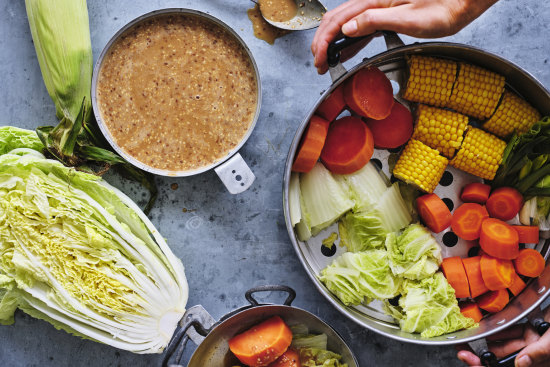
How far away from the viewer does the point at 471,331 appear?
6.53 ft

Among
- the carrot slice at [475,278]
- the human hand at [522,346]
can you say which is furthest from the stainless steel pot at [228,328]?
the carrot slice at [475,278]

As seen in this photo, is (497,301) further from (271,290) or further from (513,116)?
(271,290)

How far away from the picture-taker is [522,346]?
1989 mm

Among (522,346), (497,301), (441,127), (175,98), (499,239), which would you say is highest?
(441,127)

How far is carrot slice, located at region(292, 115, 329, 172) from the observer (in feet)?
6.37

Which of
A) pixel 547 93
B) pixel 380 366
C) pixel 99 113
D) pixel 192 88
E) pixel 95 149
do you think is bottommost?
pixel 380 366

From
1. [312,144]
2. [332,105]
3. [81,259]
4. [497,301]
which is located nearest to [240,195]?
[312,144]

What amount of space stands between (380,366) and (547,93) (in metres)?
1.31

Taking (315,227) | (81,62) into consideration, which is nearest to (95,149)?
(81,62)

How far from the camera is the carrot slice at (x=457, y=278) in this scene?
2025 millimetres

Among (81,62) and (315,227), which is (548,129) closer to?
(315,227)

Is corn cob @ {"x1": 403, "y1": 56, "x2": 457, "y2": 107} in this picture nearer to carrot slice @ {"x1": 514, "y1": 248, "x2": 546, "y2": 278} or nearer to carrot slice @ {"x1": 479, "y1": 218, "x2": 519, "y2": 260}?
carrot slice @ {"x1": 479, "y1": 218, "x2": 519, "y2": 260}

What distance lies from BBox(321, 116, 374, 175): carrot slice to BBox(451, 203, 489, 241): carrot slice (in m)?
0.45

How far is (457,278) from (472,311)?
151 millimetres
